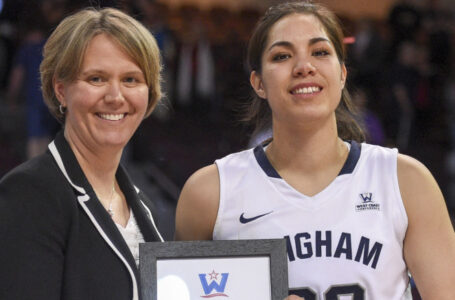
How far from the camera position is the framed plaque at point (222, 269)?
7.80ft

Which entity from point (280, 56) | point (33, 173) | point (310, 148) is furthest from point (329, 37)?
point (33, 173)

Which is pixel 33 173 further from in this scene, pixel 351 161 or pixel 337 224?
pixel 351 161

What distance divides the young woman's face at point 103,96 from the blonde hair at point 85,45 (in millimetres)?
22

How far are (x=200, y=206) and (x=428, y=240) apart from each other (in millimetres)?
757

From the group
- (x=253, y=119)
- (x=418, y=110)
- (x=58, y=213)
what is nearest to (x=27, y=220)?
(x=58, y=213)

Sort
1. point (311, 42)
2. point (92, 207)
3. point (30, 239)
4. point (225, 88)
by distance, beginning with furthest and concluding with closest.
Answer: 1. point (225, 88)
2. point (311, 42)
3. point (92, 207)
4. point (30, 239)

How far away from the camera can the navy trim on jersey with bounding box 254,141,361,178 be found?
2.65 metres

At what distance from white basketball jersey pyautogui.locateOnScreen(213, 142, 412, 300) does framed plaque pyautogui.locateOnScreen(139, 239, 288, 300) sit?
0.13 m

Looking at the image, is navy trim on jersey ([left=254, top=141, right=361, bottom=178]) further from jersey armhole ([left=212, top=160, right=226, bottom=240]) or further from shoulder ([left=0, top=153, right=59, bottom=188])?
shoulder ([left=0, top=153, right=59, bottom=188])

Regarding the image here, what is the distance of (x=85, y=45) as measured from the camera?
92.2 inches

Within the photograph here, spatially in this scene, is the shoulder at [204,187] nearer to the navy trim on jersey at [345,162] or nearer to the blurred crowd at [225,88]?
the navy trim on jersey at [345,162]

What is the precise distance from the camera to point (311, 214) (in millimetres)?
2557

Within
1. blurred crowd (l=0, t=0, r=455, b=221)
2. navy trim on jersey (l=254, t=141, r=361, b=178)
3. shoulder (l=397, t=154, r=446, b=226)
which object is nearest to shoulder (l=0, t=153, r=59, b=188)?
navy trim on jersey (l=254, t=141, r=361, b=178)

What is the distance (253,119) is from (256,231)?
64cm
